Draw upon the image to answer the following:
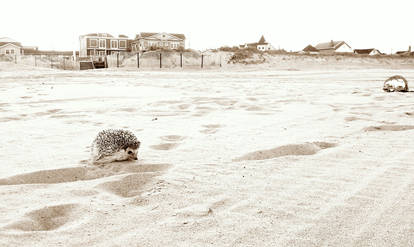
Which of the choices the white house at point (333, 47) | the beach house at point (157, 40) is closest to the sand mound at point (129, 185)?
the beach house at point (157, 40)

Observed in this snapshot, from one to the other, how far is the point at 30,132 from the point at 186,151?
76.2 inches

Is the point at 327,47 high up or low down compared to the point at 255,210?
up

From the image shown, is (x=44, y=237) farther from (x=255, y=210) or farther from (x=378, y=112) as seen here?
(x=378, y=112)

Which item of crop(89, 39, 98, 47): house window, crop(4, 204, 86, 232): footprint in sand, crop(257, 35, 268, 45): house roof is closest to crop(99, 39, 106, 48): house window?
crop(89, 39, 98, 47): house window

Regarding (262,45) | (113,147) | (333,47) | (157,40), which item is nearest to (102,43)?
(157,40)

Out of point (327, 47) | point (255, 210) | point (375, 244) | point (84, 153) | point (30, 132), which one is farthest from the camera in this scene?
point (327, 47)

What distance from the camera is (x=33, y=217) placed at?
1985 millimetres

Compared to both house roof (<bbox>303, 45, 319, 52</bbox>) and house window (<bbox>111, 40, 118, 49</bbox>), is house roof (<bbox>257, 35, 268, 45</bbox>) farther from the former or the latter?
house window (<bbox>111, 40, 118, 49</bbox>)

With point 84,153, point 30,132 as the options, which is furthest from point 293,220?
point 30,132

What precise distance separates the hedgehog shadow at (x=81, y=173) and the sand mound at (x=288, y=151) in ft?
2.57

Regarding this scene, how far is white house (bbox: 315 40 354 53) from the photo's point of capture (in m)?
74.1

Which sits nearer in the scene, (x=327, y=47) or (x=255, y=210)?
(x=255, y=210)

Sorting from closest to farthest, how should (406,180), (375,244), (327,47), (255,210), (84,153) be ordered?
Result: (375,244) < (255,210) < (406,180) < (84,153) < (327,47)

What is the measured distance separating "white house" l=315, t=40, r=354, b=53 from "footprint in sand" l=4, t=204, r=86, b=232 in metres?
77.2
